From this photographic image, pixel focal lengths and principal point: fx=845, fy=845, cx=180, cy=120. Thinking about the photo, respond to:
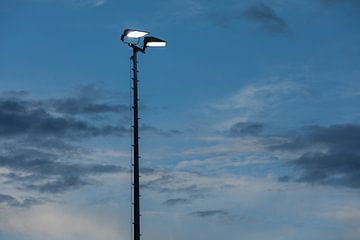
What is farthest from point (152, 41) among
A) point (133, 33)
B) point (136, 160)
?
point (136, 160)

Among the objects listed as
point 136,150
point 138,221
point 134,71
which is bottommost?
point 138,221

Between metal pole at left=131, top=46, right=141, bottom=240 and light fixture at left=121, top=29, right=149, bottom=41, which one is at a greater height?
light fixture at left=121, top=29, right=149, bottom=41

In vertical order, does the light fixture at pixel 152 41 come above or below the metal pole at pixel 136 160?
above

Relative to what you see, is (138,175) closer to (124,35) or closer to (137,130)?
(137,130)

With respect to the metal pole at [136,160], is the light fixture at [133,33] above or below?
above

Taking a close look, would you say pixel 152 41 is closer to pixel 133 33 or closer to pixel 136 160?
pixel 133 33

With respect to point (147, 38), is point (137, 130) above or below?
below

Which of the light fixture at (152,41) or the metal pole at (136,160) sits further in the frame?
the light fixture at (152,41)

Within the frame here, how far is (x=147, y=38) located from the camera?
36.6m

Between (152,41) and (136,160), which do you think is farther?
(152,41)

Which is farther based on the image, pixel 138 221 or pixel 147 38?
pixel 147 38

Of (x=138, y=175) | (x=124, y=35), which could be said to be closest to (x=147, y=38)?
(x=124, y=35)

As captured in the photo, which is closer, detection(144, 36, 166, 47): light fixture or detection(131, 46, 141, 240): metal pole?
detection(131, 46, 141, 240): metal pole

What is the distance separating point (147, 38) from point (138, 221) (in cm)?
802
